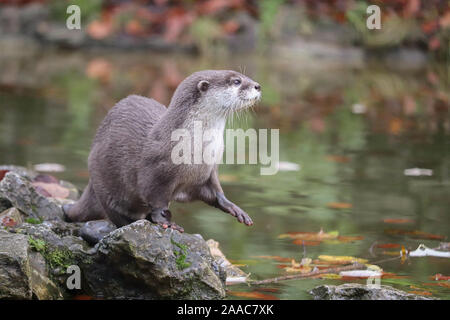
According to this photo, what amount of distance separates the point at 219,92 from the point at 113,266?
968 mm

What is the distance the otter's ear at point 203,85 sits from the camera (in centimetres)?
397

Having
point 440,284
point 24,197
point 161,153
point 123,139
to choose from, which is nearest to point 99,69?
point 24,197

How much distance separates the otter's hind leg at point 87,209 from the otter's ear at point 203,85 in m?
0.87

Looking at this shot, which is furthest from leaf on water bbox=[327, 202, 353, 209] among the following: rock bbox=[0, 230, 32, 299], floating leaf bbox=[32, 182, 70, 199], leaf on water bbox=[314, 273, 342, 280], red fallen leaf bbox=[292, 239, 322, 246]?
rock bbox=[0, 230, 32, 299]

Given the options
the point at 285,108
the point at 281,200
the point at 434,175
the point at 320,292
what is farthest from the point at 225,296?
the point at 285,108

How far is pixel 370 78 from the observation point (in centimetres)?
1183

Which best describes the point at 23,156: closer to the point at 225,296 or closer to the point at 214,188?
the point at 214,188

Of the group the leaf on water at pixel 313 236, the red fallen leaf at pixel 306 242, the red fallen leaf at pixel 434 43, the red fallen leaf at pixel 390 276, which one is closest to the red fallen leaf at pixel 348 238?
the leaf on water at pixel 313 236

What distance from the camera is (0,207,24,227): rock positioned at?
4047 millimetres

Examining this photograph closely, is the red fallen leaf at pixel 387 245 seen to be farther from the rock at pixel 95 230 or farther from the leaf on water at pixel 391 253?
the rock at pixel 95 230

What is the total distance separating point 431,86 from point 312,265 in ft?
24.4

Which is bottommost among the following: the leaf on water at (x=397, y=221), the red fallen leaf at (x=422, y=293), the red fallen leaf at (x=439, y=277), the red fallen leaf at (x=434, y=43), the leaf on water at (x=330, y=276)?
the red fallen leaf at (x=422, y=293)

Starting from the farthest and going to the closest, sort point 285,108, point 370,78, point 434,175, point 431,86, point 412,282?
point 370,78
point 431,86
point 285,108
point 434,175
point 412,282

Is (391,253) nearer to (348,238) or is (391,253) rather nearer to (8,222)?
(348,238)
